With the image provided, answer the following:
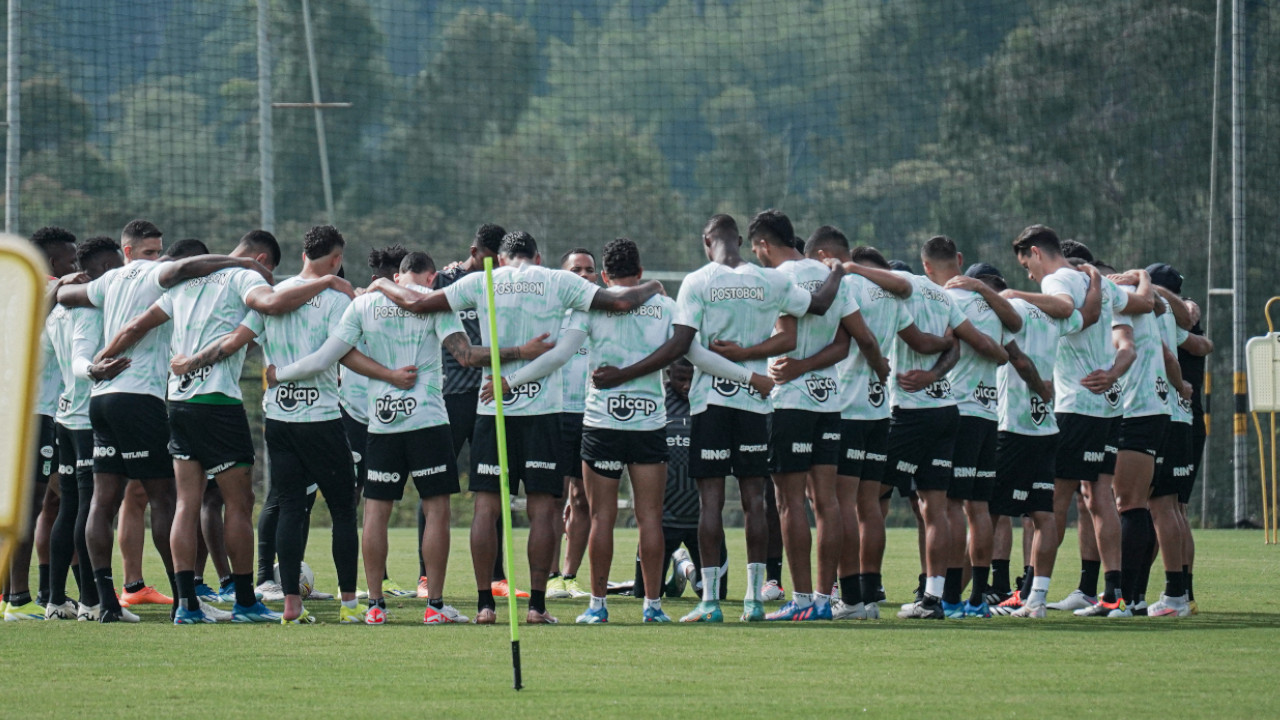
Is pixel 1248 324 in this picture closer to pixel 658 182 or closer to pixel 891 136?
pixel 891 136

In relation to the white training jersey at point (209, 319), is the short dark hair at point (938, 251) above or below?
above

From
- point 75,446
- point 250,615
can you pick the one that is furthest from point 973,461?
point 75,446

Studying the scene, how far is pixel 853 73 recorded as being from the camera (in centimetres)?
2475

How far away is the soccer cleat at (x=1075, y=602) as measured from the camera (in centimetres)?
919

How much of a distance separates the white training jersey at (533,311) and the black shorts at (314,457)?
75cm

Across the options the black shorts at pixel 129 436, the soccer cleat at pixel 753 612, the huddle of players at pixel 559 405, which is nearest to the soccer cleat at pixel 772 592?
the huddle of players at pixel 559 405

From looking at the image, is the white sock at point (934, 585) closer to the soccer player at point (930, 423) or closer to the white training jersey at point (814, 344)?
the soccer player at point (930, 423)

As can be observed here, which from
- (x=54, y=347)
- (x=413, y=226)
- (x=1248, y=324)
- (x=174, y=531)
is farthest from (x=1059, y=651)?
(x=413, y=226)

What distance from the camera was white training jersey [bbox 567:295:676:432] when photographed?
317 inches

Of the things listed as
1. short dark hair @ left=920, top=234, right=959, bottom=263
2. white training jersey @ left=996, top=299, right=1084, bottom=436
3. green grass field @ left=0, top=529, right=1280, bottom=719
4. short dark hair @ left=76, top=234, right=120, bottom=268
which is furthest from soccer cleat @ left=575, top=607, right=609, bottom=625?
short dark hair @ left=76, top=234, right=120, bottom=268

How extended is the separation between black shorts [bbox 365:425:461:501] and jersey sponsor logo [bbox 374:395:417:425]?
0.31 ft

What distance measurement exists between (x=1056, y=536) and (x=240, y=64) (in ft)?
59.2

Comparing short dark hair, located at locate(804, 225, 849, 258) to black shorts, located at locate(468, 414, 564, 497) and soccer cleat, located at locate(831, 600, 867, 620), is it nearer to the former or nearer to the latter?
black shorts, located at locate(468, 414, 564, 497)

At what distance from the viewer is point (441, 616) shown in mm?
8117
